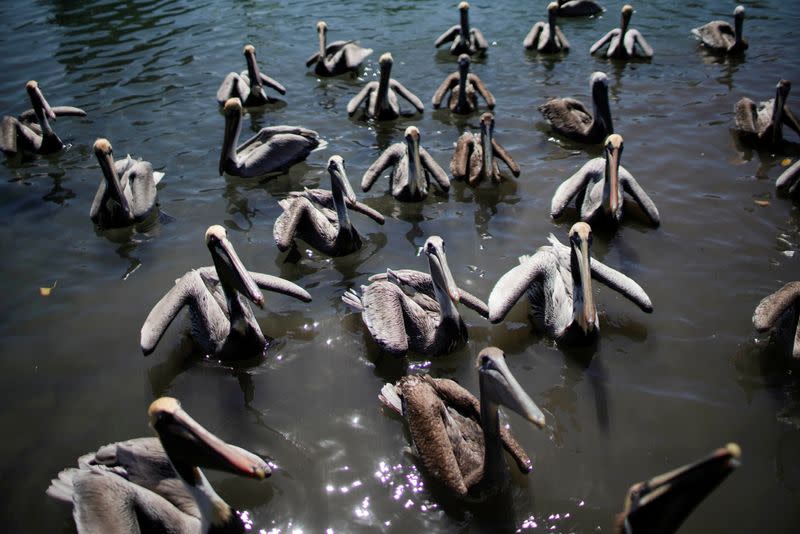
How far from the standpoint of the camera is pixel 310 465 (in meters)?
4.41

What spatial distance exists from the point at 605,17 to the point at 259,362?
38.8ft

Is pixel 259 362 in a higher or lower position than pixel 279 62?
lower

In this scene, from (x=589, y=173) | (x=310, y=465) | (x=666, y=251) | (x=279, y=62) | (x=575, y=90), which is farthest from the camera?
(x=279, y=62)

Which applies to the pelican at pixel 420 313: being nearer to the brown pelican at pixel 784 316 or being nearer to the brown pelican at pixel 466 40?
the brown pelican at pixel 784 316

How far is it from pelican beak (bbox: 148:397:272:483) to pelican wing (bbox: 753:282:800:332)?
374cm

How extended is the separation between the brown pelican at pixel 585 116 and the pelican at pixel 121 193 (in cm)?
539

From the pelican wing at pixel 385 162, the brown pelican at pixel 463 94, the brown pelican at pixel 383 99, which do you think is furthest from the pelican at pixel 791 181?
the brown pelican at pixel 383 99

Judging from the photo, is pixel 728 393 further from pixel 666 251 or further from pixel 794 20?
pixel 794 20

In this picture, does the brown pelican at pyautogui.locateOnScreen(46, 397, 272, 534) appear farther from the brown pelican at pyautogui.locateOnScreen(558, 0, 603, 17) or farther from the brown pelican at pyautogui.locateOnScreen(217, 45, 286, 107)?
the brown pelican at pyautogui.locateOnScreen(558, 0, 603, 17)

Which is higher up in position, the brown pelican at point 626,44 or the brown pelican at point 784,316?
the brown pelican at point 626,44

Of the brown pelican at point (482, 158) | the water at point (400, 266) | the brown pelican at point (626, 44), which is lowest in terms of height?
the water at point (400, 266)

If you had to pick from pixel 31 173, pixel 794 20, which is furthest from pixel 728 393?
pixel 794 20

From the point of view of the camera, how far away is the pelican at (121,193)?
6.99m

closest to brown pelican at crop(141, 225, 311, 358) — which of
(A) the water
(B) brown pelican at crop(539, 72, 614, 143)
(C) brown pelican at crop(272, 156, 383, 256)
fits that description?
(A) the water
